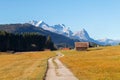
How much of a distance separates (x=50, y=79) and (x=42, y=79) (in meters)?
0.82

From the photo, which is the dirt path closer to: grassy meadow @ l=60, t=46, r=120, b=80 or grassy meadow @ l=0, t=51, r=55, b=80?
grassy meadow @ l=60, t=46, r=120, b=80

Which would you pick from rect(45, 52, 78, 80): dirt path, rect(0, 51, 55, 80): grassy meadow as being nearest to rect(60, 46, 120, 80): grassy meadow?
rect(45, 52, 78, 80): dirt path

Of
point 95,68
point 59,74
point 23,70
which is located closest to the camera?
point 59,74

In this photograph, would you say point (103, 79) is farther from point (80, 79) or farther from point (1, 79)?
point (1, 79)

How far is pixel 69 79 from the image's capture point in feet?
112

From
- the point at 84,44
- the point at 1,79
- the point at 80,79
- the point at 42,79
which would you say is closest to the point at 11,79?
the point at 1,79

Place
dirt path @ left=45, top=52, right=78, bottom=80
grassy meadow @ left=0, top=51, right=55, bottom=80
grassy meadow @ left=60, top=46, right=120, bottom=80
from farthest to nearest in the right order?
1. grassy meadow @ left=60, top=46, right=120, bottom=80
2. grassy meadow @ left=0, top=51, right=55, bottom=80
3. dirt path @ left=45, top=52, right=78, bottom=80

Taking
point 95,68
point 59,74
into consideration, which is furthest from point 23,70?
point 59,74

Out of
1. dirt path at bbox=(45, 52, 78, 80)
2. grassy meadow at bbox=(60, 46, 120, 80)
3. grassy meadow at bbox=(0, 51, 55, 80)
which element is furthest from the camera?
grassy meadow at bbox=(60, 46, 120, 80)

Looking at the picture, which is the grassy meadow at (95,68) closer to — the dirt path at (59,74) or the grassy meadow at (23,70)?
the dirt path at (59,74)

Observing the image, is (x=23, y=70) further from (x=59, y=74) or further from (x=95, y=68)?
(x=59, y=74)

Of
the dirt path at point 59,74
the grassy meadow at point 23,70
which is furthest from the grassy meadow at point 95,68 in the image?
the grassy meadow at point 23,70

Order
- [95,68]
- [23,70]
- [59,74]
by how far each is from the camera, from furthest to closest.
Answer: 1. [95,68]
2. [23,70]
3. [59,74]

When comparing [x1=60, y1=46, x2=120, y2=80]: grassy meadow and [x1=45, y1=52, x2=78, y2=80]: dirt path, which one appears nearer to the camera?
[x1=45, y1=52, x2=78, y2=80]: dirt path
